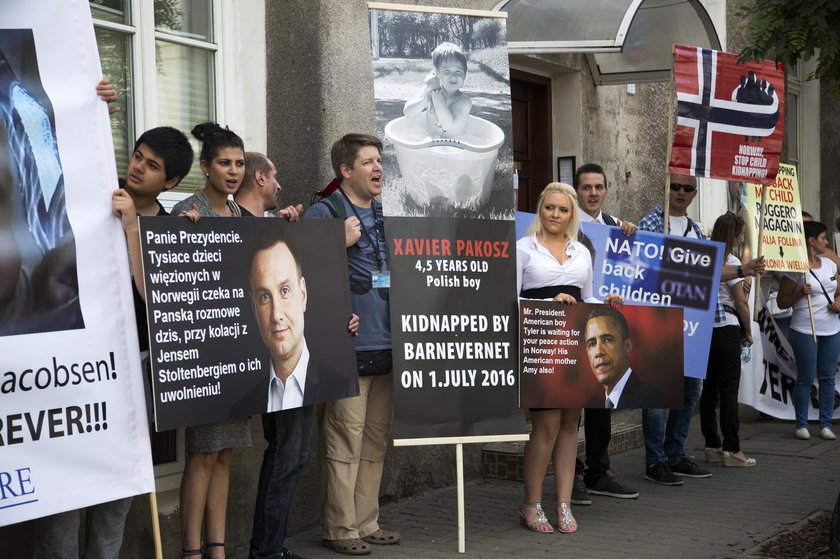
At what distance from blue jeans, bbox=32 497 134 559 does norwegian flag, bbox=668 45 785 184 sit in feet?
14.5

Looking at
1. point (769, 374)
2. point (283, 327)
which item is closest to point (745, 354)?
point (769, 374)

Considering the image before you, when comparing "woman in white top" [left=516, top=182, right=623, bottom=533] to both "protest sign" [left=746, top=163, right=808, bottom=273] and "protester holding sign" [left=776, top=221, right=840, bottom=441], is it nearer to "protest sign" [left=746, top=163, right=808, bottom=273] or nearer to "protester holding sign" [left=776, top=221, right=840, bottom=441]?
"protest sign" [left=746, top=163, right=808, bottom=273]

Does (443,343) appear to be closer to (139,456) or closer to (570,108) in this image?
(139,456)

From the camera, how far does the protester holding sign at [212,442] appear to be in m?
4.57

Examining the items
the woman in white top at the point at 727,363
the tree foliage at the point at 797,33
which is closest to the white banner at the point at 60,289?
the tree foliage at the point at 797,33

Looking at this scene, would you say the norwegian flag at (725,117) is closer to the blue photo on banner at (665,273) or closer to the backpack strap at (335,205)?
the blue photo on banner at (665,273)

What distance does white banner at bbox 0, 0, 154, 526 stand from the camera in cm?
356

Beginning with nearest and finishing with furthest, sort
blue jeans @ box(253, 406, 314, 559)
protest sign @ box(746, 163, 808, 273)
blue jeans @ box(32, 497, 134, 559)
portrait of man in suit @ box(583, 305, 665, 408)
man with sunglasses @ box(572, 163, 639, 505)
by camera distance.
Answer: blue jeans @ box(32, 497, 134, 559)
blue jeans @ box(253, 406, 314, 559)
portrait of man in suit @ box(583, 305, 665, 408)
man with sunglasses @ box(572, 163, 639, 505)
protest sign @ box(746, 163, 808, 273)

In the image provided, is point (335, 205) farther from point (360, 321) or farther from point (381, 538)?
point (381, 538)

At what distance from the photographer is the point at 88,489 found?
3740 mm

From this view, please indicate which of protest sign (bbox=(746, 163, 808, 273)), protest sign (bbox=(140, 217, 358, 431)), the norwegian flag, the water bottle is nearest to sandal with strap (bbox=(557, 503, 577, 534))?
protest sign (bbox=(140, 217, 358, 431))

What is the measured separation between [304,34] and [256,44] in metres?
0.29

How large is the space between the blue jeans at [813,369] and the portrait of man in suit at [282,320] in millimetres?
5786

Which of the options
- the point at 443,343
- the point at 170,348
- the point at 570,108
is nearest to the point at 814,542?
the point at 443,343
